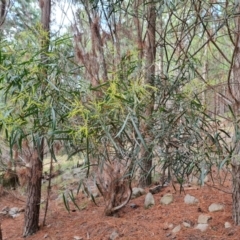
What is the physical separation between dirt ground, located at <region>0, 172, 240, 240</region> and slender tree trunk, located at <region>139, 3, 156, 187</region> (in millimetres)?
390

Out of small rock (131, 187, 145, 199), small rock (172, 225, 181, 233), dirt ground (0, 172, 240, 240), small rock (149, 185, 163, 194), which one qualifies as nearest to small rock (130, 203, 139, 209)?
dirt ground (0, 172, 240, 240)

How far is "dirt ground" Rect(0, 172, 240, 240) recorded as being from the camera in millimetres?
2416

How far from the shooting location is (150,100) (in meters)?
1.87

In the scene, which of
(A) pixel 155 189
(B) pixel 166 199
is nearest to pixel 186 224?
(B) pixel 166 199

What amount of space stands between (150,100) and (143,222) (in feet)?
4.61

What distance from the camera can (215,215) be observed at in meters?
2.56

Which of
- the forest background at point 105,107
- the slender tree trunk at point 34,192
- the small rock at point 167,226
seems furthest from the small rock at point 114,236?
the slender tree trunk at point 34,192

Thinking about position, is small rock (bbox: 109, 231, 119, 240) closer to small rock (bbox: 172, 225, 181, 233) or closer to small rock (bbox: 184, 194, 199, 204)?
small rock (bbox: 172, 225, 181, 233)

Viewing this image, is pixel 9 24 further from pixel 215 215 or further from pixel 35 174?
pixel 215 215

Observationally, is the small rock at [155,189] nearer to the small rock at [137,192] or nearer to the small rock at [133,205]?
the small rock at [137,192]

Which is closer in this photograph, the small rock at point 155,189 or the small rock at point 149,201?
the small rock at point 149,201

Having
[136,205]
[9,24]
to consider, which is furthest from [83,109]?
[9,24]

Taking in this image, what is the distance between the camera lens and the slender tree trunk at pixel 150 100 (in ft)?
5.82

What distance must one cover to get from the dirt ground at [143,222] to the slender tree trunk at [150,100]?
39 cm
